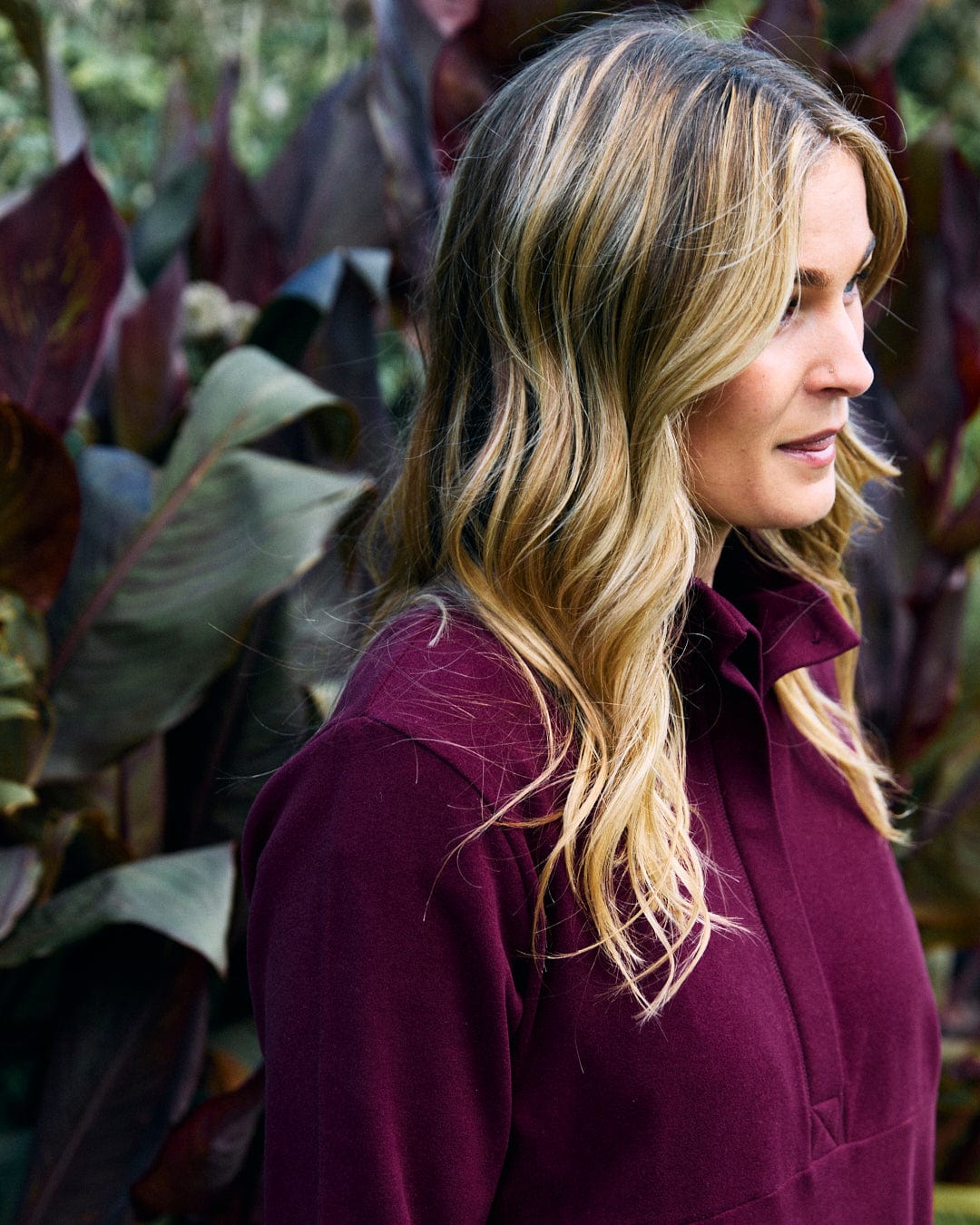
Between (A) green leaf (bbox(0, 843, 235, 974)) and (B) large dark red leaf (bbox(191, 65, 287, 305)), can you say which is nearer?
(A) green leaf (bbox(0, 843, 235, 974))

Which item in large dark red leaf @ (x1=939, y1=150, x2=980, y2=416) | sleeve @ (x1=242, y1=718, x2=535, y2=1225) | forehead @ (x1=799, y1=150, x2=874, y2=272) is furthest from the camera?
large dark red leaf @ (x1=939, y1=150, x2=980, y2=416)

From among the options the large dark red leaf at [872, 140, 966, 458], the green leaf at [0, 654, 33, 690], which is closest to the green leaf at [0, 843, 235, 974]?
the green leaf at [0, 654, 33, 690]

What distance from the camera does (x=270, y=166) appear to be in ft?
8.23

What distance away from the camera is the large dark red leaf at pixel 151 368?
190cm

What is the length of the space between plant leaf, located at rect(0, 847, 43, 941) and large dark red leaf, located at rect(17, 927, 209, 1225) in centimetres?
16

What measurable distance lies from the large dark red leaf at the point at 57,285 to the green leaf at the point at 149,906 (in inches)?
25.2

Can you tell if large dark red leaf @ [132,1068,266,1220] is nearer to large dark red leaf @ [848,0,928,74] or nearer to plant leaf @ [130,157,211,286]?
plant leaf @ [130,157,211,286]

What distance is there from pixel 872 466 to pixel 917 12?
4.79 ft

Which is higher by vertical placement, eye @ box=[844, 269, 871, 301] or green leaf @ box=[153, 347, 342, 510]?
eye @ box=[844, 269, 871, 301]

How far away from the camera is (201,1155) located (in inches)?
56.8

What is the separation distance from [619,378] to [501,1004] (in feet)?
1.63

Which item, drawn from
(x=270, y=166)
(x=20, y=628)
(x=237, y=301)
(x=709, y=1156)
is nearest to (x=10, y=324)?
(x=20, y=628)

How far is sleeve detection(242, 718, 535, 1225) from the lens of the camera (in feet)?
2.78

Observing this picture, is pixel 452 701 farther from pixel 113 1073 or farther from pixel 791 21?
pixel 791 21
